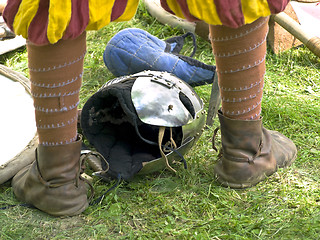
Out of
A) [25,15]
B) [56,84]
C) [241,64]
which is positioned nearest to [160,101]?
[241,64]

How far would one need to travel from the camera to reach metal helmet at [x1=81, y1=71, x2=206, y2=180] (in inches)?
74.9

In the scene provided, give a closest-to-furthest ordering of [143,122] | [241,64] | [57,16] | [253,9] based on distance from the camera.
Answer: [57,16] → [253,9] → [241,64] → [143,122]

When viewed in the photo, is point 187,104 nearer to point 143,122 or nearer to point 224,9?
point 143,122

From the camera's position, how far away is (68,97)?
161cm

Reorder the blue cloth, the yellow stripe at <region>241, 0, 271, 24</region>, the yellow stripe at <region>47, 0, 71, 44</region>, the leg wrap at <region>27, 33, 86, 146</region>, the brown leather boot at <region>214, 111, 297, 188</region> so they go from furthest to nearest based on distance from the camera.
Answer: the blue cloth, the brown leather boot at <region>214, 111, 297, 188</region>, the leg wrap at <region>27, 33, 86, 146</region>, the yellow stripe at <region>241, 0, 271, 24</region>, the yellow stripe at <region>47, 0, 71, 44</region>

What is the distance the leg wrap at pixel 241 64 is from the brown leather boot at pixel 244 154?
5 centimetres

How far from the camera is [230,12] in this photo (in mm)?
1422

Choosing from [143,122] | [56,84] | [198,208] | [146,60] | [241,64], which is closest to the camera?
Result: [56,84]

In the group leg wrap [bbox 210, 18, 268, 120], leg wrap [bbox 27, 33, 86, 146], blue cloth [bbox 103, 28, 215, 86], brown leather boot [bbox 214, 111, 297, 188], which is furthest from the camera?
blue cloth [bbox 103, 28, 215, 86]

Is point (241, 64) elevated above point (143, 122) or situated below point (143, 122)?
above

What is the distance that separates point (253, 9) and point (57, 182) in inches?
35.4

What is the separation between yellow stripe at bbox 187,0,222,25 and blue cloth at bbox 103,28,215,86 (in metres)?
1.16

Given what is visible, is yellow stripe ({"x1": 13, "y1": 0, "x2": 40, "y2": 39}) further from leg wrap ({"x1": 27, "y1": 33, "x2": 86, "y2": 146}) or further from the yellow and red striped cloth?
leg wrap ({"x1": 27, "y1": 33, "x2": 86, "y2": 146})

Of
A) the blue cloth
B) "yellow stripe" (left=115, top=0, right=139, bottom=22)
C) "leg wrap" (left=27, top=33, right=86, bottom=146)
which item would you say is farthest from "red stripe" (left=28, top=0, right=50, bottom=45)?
the blue cloth
